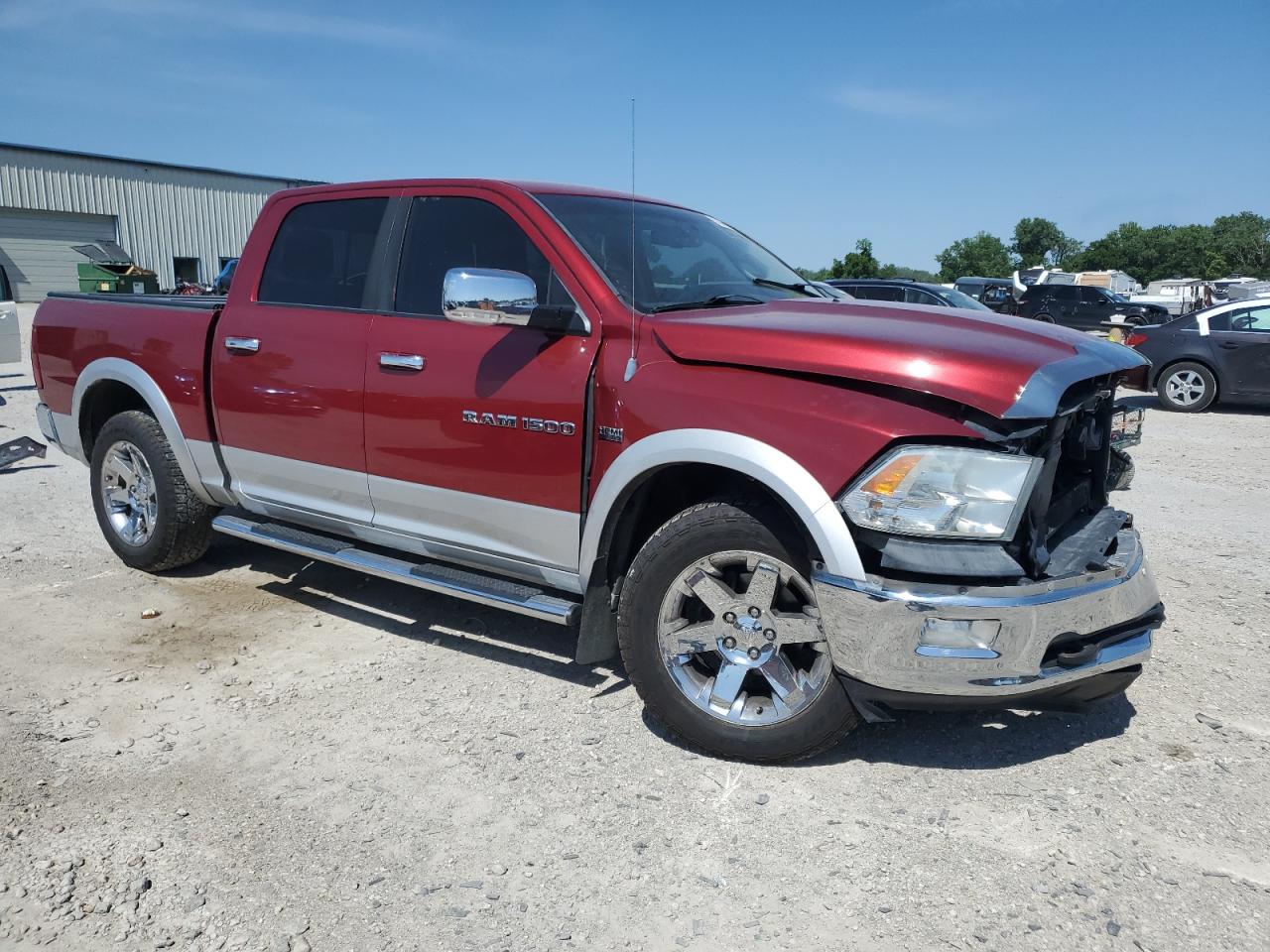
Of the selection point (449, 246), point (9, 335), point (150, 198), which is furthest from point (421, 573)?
point (150, 198)

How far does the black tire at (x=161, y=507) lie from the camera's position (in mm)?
4863

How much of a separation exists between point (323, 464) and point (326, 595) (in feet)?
3.45

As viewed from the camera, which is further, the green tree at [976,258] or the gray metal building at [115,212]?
the green tree at [976,258]

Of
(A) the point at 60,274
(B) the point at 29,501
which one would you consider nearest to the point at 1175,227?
(A) the point at 60,274

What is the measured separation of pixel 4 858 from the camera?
264 centimetres

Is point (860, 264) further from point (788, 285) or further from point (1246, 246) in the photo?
point (1246, 246)

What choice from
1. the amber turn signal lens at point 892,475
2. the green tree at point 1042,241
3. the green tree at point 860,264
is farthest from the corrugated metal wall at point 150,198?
the green tree at point 1042,241

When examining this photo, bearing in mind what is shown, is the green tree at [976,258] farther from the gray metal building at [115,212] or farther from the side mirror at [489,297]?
the side mirror at [489,297]

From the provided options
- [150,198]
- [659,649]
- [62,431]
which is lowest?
[659,649]

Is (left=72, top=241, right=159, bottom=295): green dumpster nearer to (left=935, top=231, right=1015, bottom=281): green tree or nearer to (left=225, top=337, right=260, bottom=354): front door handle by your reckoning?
(left=225, top=337, right=260, bottom=354): front door handle

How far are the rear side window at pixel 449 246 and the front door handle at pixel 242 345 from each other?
32.9 inches

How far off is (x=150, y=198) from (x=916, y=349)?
4270 cm

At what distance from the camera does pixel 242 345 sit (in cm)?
439

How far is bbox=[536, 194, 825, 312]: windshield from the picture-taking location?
3.60 metres
